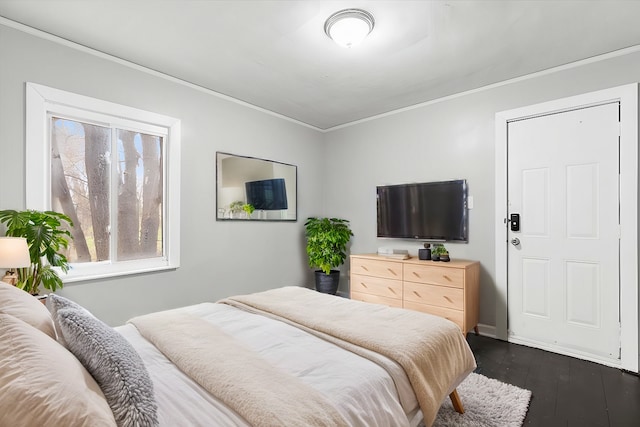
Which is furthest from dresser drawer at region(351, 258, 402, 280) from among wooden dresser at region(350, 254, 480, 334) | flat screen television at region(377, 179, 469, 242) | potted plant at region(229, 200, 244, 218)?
potted plant at region(229, 200, 244, 218)

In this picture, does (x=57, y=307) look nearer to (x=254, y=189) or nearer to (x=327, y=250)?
(x=254, y=189)

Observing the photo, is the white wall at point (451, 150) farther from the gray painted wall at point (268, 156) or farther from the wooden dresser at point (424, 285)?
the wooden dresser at point (424, 285)

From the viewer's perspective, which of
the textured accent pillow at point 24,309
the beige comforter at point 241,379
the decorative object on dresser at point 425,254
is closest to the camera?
the beige comforter at point 241,379

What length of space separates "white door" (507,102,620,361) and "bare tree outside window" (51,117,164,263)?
3529 mm

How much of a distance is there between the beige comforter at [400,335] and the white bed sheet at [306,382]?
0.22 ft

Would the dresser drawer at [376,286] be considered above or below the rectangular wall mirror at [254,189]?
below

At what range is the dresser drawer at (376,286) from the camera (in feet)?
11.3

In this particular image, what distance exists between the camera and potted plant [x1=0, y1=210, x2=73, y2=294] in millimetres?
2109

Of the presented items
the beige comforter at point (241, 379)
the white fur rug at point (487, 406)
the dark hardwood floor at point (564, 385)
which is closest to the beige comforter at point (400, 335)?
the white fur rug at point (487, 406)

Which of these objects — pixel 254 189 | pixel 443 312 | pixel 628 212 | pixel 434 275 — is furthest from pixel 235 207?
pixel 628 212

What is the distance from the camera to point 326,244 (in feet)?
13.6

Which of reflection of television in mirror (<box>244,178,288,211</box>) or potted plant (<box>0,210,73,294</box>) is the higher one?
reflection of television in mirror (<box>244,178,288,211</box>)

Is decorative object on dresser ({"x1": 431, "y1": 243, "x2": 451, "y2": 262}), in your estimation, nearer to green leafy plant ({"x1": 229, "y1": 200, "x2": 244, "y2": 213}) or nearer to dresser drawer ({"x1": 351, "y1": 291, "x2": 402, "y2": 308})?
dresser drawer ({"x1": 351, "y1": 291, "x2": 402, "y2": 308})

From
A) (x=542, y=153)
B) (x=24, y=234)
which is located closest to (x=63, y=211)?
(x=24, y=234)
